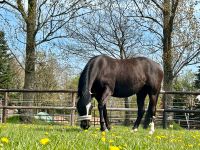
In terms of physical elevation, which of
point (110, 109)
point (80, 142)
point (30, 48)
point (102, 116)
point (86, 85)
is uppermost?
point (30, 48)

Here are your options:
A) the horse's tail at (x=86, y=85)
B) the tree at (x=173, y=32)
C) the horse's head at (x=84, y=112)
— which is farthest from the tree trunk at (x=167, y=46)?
the horse's head at (x=84, y=112)

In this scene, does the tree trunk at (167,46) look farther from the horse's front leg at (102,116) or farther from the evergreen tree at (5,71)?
the evergreen tree at (5,71)

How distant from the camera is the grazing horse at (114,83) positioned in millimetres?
8098

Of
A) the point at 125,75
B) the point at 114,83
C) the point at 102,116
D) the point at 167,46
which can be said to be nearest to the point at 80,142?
the point at 102,116

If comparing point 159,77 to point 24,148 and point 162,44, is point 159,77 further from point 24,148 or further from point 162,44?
point 162,44

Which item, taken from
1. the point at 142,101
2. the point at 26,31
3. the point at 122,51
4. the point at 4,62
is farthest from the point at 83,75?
the point at 4,62

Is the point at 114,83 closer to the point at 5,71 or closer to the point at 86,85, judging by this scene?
the point at 86,85

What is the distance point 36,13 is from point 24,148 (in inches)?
637

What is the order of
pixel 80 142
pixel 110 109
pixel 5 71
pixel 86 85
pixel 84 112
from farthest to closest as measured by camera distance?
pixel 5 71 < pixel 110 109 < pixel 86 85 < pixel 84 112 < pixel 80 142

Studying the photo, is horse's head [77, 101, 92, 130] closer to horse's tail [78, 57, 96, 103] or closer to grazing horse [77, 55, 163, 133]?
grazing horse [77, 55, 163, 133]

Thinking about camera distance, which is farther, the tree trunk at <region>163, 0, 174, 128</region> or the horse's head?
the tree trunk at <region>163, 0, 174, 128</region>

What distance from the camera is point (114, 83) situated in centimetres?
910

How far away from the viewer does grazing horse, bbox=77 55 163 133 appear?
8098 mm

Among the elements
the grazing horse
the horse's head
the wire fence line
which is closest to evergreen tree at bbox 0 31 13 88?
the wire fence line
